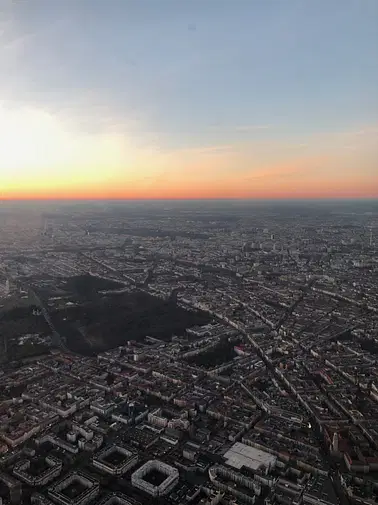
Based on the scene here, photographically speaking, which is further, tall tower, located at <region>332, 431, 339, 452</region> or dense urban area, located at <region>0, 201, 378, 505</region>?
tall tower, located at <region>332, 431, 339, 452</region>

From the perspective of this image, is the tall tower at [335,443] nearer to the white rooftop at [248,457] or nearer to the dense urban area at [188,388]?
the dense urban area at [188,388]

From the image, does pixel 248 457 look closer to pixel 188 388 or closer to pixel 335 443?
pixel 335 443

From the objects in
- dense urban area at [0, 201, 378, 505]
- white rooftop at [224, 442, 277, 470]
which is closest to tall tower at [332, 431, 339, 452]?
dense urban area at [0, 201, 378, 505]

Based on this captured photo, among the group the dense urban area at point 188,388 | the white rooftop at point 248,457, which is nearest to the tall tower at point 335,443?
the dense urban area at point 188,388

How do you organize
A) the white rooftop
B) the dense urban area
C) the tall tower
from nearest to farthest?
1. the dense urban area
2. the white rooftop
3. the tall tower

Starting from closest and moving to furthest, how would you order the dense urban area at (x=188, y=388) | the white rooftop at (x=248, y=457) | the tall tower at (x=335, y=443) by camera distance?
the dense urban area at (x=188, y=388) < the white rooftop at (x=248, y=457) < the tall tower at (x=335, y=443)

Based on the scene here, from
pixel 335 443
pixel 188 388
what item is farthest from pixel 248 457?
pixel 188 388

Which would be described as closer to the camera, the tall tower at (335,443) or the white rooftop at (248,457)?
the white rooftop at (248,457)

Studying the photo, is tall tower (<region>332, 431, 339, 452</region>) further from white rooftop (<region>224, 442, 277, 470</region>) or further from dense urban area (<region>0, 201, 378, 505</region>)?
white rooftop (<region>224, 442, 277, 470</region>)
